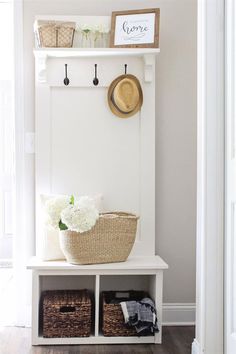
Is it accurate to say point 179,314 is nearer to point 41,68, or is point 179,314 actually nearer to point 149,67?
point 149,67

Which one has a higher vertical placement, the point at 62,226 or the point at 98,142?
the point at 98,142

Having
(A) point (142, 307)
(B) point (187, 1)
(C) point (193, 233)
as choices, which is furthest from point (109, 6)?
(A) point (142, 307)

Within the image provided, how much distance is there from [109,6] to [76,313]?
76.5 inches

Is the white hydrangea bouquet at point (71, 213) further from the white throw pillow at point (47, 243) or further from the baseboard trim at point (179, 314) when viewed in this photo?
the baseboard trim at point (179, 314)

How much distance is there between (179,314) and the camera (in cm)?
360

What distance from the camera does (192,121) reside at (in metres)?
3.63

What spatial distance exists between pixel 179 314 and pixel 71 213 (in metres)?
1.10

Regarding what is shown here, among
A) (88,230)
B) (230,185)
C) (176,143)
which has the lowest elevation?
(88,230)

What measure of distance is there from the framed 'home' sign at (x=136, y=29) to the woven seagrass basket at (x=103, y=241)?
1.08 meters

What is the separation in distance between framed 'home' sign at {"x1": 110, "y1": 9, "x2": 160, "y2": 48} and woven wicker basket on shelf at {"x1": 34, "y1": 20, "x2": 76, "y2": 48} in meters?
0.27

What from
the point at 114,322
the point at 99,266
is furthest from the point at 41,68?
the point at 114,322

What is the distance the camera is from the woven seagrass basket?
10.3 ft

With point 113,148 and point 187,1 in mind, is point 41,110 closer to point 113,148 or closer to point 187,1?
point 113,148

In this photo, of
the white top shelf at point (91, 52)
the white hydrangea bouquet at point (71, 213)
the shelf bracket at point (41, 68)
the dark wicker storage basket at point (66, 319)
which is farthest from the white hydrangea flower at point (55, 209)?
the white top shelf at point (91, 52)
